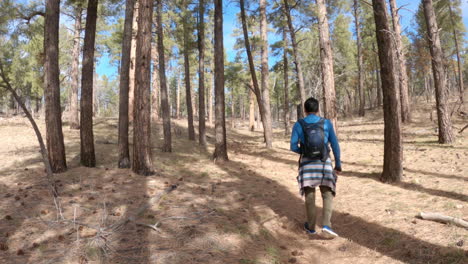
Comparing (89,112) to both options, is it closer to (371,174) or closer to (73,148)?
(73,148)

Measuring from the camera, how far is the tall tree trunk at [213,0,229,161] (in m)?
9.70

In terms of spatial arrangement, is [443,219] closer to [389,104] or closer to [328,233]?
[328,233]

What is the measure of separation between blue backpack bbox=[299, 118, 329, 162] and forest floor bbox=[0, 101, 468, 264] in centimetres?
129

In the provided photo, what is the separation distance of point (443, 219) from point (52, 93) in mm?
8527

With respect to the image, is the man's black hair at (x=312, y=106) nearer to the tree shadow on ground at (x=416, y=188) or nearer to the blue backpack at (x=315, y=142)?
the blue backpack at (x=315, y=142)

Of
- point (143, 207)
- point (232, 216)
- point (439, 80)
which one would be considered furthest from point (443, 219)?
point (439, 80)

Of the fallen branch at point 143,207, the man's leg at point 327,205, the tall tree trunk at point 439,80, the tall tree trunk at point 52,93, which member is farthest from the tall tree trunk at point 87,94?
the tall tree trunk at point 439,80

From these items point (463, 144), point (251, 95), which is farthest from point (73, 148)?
point (251, 95)

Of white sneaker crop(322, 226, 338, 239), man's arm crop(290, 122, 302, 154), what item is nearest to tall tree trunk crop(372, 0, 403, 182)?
white sneaker crop(322, 226, 338, 239)

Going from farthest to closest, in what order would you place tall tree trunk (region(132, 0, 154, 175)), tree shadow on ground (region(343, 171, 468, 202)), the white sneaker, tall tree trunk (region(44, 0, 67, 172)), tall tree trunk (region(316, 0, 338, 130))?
tall tree trunk (region(316, 0, 338, 130)), tall tree trunk (region(44, 0, 67, 172)), tall tree trunk (region(132, 0, 154, 175)), tree shadow on ground (region(343, 171, 468, 202)), the white sneaker

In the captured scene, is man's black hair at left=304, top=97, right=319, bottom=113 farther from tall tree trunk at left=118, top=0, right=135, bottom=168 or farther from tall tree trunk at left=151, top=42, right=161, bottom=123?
tall tree trunk at left=151, top=42, right=161, bottom=123

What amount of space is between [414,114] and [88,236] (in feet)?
80.1

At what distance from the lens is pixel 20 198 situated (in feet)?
16.2

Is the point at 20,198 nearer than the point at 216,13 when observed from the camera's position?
A: Yes
